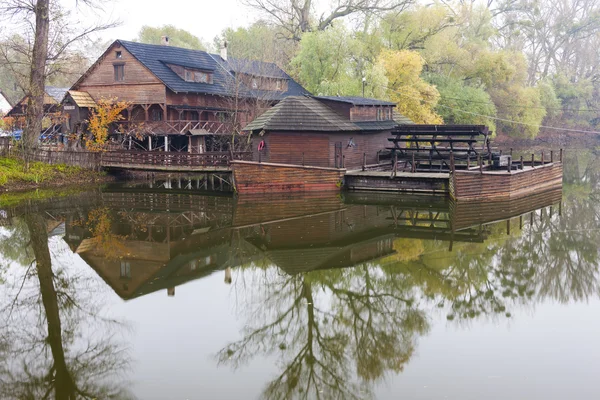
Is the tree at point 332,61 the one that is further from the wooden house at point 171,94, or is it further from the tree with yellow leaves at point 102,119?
the tree with yellow leaves at point 102,119

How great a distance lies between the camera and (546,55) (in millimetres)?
71000

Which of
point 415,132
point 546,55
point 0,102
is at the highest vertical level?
point 546,55

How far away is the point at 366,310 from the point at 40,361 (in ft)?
19.6

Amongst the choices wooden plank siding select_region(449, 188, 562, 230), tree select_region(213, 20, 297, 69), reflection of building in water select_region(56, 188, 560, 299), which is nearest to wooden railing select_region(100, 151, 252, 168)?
reflection of building in water select_region(56, 188, 560, 299)

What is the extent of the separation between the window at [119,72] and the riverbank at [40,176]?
7.56 m

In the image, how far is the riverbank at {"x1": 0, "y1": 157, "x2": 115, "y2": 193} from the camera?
1101 inches

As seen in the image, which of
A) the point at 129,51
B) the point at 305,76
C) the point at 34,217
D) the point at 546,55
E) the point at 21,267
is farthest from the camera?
the point at 546,55

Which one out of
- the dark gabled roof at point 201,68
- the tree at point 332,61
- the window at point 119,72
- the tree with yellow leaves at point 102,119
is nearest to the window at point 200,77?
the dark gabled roof at point 201,68

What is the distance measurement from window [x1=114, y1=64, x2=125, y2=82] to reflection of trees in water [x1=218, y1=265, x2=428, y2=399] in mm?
25775

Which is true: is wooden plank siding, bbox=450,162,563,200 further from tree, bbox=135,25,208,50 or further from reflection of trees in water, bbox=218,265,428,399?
tree, bbox=135,25,208,50

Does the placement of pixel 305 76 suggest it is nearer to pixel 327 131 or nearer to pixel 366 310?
pixel 327 131

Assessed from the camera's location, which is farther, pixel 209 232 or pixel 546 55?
pixel 546 55

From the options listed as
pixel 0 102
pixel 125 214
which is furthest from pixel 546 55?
pixel 125 214

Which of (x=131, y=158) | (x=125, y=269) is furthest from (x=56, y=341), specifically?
(x=131, y=158)
